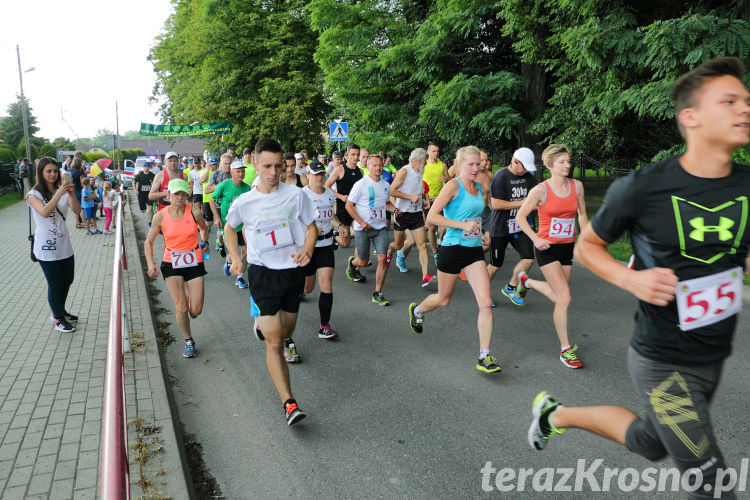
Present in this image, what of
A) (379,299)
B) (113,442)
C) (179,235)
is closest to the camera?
(113,442)

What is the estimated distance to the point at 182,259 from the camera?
561cm

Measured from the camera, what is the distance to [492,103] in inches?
540

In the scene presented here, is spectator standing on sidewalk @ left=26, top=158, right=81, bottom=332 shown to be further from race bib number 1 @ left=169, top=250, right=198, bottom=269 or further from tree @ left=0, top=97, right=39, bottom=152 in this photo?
tree @ left=0, top=97, right=39, bottom=152

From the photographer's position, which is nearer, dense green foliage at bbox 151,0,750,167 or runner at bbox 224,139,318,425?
runner at bbox 224,139,318,425

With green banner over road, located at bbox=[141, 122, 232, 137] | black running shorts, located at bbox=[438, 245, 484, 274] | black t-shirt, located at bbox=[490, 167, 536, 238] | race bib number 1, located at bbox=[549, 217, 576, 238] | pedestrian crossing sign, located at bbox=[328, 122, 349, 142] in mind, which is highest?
green banner over road, located at bbox=[141, 122, 232, 137]

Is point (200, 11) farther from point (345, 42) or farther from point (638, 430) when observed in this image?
point (638, 430)

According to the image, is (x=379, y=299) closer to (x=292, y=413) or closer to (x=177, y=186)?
(x=177, y=186)

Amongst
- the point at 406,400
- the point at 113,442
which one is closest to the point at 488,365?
the point at 406,400

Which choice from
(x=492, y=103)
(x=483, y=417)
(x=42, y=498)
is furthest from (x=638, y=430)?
(x=492, y=103)

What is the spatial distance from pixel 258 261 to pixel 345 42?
1439 cm

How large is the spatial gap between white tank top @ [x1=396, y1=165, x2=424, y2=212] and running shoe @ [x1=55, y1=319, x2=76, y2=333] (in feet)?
15.7

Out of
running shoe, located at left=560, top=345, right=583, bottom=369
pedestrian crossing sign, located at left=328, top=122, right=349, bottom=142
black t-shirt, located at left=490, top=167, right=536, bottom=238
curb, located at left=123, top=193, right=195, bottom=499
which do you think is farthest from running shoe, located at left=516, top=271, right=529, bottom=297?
pedestrian crossing sign, located at left=328, top=122, right=349, bottom=142

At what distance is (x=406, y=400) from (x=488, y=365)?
912mm

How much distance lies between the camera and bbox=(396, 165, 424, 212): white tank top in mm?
8438
